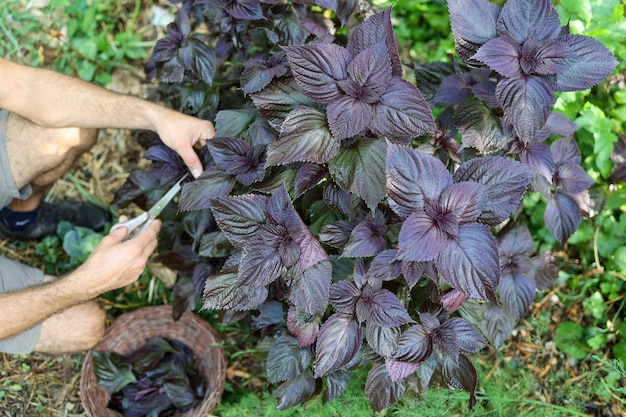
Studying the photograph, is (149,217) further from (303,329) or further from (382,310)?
(382,310)

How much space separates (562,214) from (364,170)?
85 centimetres

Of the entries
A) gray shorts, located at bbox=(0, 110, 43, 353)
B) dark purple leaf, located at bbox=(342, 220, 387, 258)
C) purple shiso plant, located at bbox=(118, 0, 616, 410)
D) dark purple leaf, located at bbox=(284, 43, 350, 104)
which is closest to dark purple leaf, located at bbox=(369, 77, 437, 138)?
purple shiso plant, located at bbox=(118, 0, 616, 410)

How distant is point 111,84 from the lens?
3.07 metres

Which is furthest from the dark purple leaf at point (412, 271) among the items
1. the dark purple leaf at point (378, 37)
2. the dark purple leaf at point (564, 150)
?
the dark purple leaf at point (564, 150)

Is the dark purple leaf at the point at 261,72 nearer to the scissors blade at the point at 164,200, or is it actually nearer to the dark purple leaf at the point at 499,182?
the scissors blade at the point at 164,200

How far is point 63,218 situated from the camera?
2809 mm

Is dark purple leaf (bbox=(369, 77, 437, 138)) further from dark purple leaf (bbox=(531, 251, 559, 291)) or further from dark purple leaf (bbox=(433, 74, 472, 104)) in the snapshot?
dark purple leaf (bbox=(531, 251, 559, 291))

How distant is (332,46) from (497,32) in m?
0.43

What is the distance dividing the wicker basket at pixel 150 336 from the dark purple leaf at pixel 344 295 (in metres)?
0.90

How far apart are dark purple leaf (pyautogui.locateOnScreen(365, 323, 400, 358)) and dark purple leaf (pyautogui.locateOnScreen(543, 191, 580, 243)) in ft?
2.32

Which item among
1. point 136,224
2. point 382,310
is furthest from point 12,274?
point 382,310

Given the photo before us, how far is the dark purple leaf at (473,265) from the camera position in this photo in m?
1.30

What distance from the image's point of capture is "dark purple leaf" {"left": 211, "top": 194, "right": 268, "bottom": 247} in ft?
4.78

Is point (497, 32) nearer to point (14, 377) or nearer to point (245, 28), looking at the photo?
point (245, 28)
